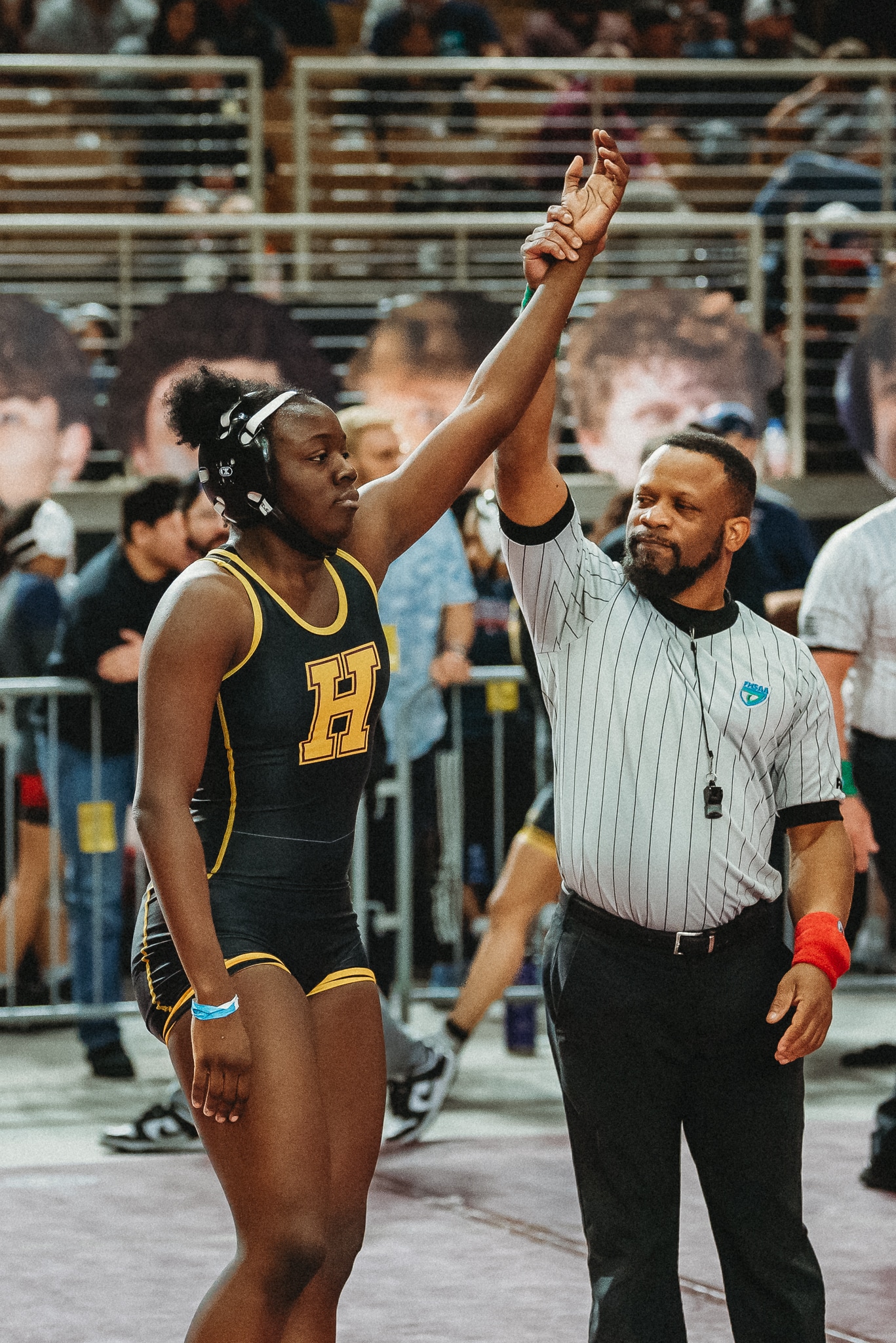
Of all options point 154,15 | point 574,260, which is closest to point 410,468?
point 574,260

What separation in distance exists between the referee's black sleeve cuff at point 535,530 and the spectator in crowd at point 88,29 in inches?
395

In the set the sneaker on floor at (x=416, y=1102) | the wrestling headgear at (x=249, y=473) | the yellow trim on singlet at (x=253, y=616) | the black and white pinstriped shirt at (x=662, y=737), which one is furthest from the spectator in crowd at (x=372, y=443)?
the yellow trim on singlet at (x=253, y=616)

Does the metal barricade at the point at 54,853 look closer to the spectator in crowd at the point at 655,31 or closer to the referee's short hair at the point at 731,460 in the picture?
the referee's short hair at the point at 731,460

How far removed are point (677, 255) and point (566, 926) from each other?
8138mm

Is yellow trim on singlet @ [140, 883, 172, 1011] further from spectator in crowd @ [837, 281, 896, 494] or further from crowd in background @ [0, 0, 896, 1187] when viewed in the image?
spectator in crowd @ [837, 281, 896, 494]

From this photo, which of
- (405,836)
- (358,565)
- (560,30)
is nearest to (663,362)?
(405,836)

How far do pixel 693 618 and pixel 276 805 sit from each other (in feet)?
3.00

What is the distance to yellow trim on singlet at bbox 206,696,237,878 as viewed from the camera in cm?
316

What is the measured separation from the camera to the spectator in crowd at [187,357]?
8922 mm

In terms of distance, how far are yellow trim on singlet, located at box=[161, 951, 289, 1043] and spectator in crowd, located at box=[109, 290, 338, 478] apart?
591cm

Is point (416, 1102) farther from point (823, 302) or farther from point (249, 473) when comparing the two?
point (823, 302)

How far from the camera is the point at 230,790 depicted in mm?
3180

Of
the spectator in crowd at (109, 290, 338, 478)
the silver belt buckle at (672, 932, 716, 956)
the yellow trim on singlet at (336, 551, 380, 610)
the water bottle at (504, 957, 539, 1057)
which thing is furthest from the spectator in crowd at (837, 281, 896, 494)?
the yellow trim on singlet at (336, 551, 380, 610)

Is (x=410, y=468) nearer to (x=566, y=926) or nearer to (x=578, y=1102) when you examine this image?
(x=566, y=926)
